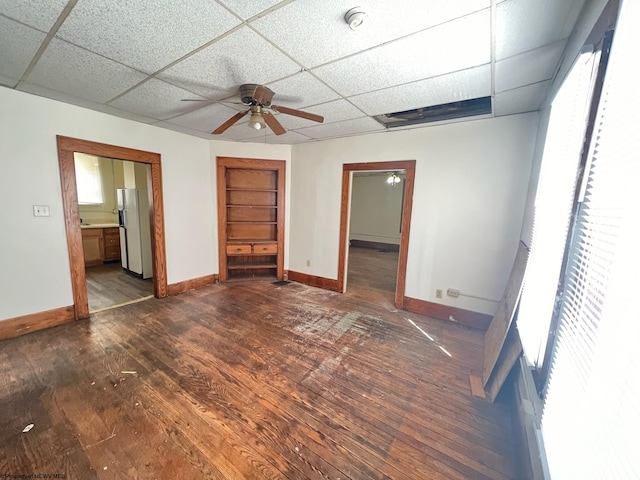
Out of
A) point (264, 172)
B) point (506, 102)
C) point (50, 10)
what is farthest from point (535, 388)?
point (264, 172)

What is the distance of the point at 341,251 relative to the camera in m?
3.93

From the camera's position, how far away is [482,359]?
7.72 feet

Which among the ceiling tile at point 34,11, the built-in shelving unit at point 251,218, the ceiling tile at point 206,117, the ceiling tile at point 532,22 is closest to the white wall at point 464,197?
the ceiling tile at point 532,22

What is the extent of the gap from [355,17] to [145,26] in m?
1.24

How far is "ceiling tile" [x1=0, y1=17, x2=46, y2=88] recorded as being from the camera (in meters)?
1.49

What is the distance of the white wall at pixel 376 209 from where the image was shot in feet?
26.1

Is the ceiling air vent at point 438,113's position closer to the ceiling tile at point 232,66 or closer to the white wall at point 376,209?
the ceiling tile at point 232,66

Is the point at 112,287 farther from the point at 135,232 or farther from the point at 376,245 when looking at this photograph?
the point at 376,245

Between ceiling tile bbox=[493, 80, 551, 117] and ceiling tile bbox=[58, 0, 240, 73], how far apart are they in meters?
2.27

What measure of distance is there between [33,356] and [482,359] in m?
A: 4.18

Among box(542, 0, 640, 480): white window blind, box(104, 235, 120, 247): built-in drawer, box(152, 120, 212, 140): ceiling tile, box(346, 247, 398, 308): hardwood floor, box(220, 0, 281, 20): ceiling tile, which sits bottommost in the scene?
box(346, 247, 398, 308): hardwood floor

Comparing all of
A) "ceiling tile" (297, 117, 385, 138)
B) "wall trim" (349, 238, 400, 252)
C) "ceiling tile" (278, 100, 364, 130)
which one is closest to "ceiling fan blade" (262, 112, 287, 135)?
"ceiling tile" (278, 100, 364, 130)

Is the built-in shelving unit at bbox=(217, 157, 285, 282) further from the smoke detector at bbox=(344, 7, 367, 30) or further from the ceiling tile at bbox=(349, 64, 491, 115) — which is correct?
the smoke detector at bbox=(344, 7, 367, 30)

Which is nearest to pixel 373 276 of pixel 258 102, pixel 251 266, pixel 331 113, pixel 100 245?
pixel 251 266
